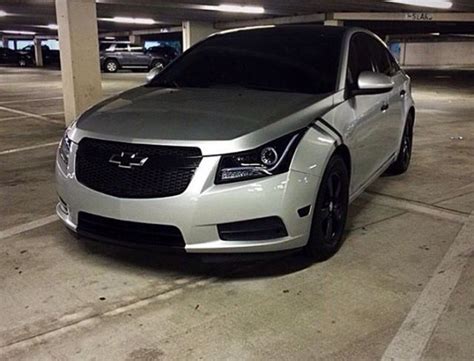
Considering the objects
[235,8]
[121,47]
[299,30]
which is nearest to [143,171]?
A: [299,30]

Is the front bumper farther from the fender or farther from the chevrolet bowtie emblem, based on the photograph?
the chevrolet bowtie emblem

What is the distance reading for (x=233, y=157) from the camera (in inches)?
105

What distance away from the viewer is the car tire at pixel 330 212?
9.93ft

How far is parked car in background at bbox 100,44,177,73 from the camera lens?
1073 inches

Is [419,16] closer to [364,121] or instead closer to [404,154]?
[404,154]

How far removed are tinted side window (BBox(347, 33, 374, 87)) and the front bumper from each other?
1.13m

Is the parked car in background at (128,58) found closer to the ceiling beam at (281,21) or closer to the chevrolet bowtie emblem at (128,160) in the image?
the ceiling beam at (281,21)

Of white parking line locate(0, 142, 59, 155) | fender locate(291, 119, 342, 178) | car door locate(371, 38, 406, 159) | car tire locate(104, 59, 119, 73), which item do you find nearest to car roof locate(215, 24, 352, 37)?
car door locate(371, 38, 406, 159)

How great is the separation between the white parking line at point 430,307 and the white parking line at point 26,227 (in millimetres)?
2737

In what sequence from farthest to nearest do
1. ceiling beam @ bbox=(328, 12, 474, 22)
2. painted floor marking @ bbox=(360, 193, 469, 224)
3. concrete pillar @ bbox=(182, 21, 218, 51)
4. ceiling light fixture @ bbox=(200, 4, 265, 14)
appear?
1. concrete pillar @ bbox=(182, 21, 218, 51)
2. ceiling beam @ bbox=(328, 12, 474, 22)
3. ceiling light fixture @ bbox=(200, 4, 265, 14)
4. painted floor marking @ bbox=(360, 193, 469, 224)

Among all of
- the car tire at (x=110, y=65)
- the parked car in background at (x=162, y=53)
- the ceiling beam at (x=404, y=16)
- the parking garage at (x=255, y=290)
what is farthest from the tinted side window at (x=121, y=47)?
the parking garage at (x=255, y=290)

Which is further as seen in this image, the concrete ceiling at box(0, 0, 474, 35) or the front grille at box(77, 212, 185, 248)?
the concrete ceiling at box(0, 0, 474, 35)

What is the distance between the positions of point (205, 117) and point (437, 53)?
43.0 metres

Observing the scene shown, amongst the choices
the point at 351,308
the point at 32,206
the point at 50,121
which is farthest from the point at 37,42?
the point at 351,308
